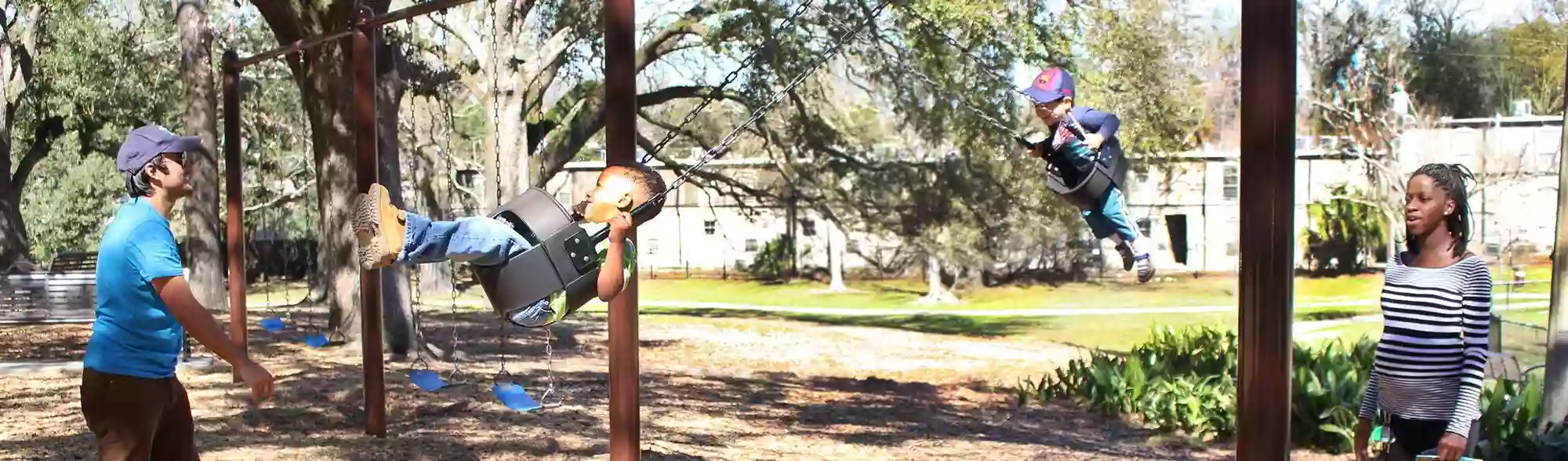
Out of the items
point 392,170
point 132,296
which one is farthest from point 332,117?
point 132,296

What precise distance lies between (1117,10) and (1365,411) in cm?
1679

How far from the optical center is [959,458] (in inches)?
265

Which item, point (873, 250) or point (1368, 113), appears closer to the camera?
point (1368, 113)

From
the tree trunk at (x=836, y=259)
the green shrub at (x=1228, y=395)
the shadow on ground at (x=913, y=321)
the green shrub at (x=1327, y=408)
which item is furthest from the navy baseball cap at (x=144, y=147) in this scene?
the tree trunk at (x=836, y=259)

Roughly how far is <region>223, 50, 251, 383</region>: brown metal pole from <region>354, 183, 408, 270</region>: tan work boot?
4.81 meters

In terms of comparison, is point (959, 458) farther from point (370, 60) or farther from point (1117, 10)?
point (1117, 10)

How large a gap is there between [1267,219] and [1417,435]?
657 mm

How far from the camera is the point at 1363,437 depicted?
3.00m

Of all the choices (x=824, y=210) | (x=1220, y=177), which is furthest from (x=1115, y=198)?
(x=1220, y=177)

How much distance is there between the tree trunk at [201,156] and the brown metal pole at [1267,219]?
43.6ft

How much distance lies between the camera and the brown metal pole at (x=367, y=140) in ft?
17.8

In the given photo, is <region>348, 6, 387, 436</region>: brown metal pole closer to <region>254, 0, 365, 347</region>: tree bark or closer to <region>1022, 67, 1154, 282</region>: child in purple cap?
<region>1022, 67, 1154, 282</region>: child in purple cap

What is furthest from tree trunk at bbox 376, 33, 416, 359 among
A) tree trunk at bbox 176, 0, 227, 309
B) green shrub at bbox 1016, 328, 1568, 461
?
green shrub at bbox 1016, 328, 1568, 461

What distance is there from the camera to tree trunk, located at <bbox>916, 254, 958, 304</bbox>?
26.4m
